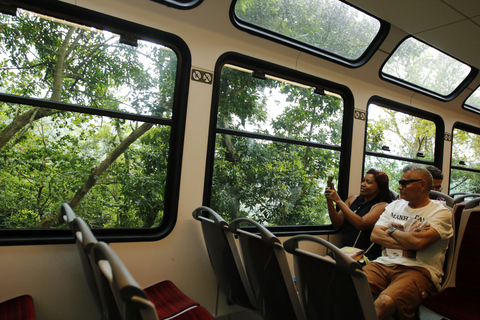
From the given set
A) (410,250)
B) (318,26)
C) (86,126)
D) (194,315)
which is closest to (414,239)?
(410,250)

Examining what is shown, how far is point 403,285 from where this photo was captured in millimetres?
2041

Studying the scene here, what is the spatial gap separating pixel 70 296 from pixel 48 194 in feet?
2.39

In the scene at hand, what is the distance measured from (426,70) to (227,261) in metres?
3.90

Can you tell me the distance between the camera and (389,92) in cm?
418

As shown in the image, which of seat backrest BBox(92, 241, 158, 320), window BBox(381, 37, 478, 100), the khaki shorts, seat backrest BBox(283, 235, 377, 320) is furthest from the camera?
window BBox(381, 37, 478, 100)

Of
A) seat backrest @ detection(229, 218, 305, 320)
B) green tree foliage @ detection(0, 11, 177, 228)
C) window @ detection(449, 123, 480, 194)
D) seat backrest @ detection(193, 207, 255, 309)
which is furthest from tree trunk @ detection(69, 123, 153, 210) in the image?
window @ detection(449, 123, 480, 194)

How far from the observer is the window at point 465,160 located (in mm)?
5281

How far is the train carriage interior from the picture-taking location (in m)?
2.05

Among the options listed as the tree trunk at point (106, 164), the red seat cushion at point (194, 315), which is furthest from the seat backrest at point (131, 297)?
the tree trunk at point (106, 164)

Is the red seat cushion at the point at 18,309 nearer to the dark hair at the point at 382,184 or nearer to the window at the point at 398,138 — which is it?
the dark hair at the point at 382,184

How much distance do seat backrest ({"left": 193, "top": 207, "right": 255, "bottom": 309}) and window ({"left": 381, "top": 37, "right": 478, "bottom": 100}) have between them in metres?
3.07

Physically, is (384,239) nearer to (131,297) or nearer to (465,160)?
(131,297)

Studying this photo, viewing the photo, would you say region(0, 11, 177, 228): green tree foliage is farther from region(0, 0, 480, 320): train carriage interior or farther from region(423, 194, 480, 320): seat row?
region(423, 194, 480, 320): seat row

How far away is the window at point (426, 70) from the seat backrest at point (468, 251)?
7.49 feet
